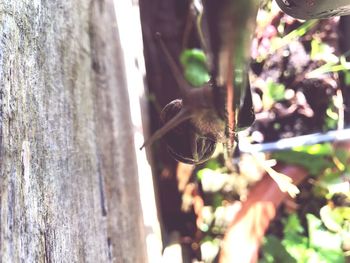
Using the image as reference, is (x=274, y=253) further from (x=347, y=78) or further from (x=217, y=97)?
(x=217, y=97)

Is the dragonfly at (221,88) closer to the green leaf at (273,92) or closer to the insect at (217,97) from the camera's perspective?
the insect at (217,97)

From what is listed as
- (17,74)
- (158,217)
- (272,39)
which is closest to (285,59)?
(272,39)


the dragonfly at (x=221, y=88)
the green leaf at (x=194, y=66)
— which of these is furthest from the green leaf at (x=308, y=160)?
the dragonfly at (x=221, y=88)

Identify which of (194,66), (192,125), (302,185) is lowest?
(302,185)

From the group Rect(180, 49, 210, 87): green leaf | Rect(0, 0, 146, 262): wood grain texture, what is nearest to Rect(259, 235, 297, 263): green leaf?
Rect(0, 0, 146, 262): wood grain texture

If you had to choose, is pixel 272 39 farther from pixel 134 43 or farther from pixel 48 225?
pixel 48 225

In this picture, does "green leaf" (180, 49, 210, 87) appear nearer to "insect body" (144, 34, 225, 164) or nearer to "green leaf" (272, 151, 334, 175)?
"green leaf" (272, 151, 334, 175)

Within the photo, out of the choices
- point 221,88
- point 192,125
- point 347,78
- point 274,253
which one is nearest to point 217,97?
point 221,88
